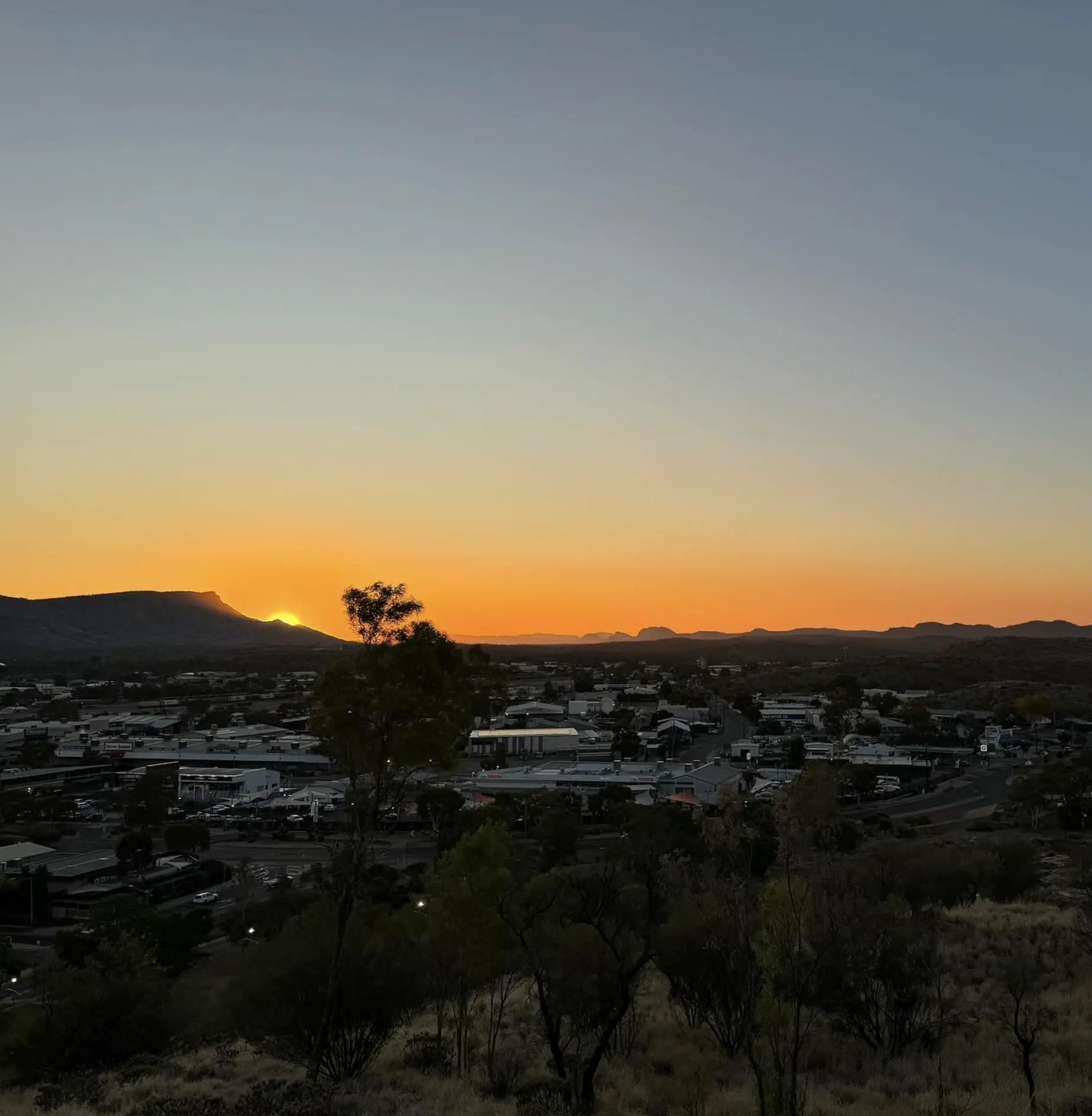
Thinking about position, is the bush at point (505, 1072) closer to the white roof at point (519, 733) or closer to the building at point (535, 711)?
the white roof at point (519, 733)

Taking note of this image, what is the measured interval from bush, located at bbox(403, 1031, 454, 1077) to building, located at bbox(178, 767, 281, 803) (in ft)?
155

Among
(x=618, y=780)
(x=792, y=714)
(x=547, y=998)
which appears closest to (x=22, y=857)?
(x=618, y=780)

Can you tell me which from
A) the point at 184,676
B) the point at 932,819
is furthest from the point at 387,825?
the point at 184,676

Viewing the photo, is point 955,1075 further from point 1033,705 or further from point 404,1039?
point 1033,705

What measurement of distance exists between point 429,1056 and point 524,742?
64.4 metres

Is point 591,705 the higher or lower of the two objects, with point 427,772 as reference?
lower

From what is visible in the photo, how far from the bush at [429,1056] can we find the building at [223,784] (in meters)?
47.3

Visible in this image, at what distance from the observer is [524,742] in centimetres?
7925

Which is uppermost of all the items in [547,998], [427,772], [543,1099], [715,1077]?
[427,772]

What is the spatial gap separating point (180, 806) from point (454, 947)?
49.8 meters

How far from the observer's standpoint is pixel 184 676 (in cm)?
16388

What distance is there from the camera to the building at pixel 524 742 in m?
78.0

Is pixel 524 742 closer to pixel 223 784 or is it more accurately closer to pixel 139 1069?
pixel 223 784

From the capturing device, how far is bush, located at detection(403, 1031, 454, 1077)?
47.8ft
